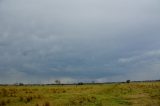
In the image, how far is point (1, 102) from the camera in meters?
42.2

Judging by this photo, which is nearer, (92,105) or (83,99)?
(92,105)

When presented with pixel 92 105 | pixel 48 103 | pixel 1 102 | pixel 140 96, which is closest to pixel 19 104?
pixel 1 102

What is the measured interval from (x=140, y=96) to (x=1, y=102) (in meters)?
17.4

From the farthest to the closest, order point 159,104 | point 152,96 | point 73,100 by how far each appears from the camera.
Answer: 1. point 152,96
2. point 73,100
3. point 159,104

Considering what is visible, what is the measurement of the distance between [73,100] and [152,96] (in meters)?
10.5

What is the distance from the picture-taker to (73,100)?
132ft

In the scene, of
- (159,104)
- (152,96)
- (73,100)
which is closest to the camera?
(159,104)

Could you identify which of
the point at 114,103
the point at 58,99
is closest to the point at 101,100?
the point at 114,103

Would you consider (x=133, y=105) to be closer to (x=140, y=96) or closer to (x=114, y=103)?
(x=114, y=103)

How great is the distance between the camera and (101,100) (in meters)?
40.5

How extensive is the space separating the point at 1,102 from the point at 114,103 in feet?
44.8

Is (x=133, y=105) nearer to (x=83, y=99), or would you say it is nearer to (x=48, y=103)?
(x=83, y=99)

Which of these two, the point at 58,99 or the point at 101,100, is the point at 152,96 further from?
the point at 58,99

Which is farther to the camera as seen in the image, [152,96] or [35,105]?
[152,96]
